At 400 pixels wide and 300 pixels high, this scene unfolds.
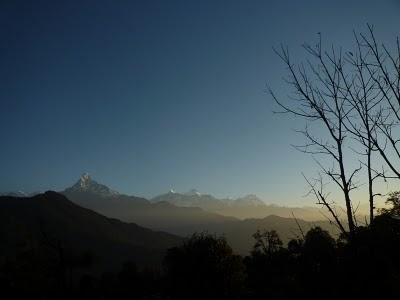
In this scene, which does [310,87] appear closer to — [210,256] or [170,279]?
[210,256]

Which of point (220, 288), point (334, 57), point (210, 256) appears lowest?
point (220, 288)

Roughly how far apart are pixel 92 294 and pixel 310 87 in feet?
261

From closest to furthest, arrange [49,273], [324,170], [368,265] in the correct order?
[324,170]
[368,265]
[49,273]

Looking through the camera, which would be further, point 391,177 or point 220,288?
point 220,288

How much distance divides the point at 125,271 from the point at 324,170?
10362 centimetres

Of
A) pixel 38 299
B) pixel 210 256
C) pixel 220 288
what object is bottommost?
pixel 38 299

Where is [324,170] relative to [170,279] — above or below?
above

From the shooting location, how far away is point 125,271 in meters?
108

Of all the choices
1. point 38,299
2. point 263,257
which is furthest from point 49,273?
point 263,257

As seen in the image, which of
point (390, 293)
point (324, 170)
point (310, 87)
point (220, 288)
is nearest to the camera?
point (324, 170)

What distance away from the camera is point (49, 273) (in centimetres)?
6856

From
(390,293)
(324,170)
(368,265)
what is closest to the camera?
(324,170)

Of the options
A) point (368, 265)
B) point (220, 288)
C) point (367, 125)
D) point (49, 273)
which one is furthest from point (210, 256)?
point (367, 125)

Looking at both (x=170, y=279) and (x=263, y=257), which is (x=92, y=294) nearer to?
(x=170, y=279)
